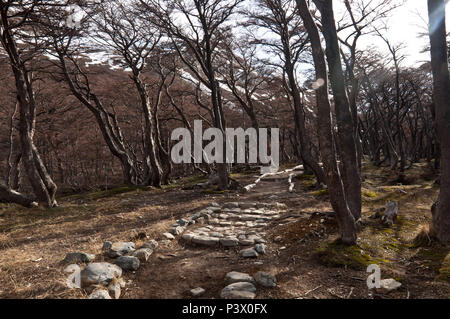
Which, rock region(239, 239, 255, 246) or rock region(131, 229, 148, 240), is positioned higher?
rock region(131, 229, 148, 240)

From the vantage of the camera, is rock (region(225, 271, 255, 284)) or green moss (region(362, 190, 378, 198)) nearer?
rock (region(225, 271, 255, 284))

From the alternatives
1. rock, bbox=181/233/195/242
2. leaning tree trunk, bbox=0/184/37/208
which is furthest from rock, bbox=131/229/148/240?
leaning tree trunk, bbox=0/184/37/208

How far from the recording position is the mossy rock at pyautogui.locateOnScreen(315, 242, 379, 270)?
3846mm

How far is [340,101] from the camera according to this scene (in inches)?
195

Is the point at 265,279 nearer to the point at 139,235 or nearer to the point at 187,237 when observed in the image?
the point at 187,237

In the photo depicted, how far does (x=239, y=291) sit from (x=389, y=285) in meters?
1.95

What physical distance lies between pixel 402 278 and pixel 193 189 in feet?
35.6

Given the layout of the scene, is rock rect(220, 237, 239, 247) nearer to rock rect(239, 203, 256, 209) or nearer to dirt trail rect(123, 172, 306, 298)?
dirt trail rect(123, 172, 306, 298)

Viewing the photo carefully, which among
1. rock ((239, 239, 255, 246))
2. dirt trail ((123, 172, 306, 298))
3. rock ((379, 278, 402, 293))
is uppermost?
rock ((379, 278, 402, 293))

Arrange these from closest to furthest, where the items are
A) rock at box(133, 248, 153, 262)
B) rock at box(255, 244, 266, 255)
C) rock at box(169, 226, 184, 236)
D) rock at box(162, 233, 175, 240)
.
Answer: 1. rock at box(133, 248, 153, 262)
2. rock at box(255, 244, 266, 255)
3. rock at box(162, 233, 175, 240)
4. rock at box(169, 226, 184, 236)

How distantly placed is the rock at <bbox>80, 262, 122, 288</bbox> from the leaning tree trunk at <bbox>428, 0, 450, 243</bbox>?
544 cm

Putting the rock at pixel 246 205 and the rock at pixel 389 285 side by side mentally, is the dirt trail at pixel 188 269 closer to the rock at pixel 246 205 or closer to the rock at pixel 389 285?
the rock at pixel 389 285

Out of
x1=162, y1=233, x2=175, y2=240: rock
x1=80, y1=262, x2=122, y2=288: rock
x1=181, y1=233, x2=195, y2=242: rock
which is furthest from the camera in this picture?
A: x1=162, y1=233, x2=175, y2=240: rock

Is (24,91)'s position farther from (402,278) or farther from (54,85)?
(54,85)
